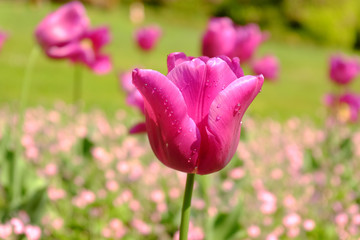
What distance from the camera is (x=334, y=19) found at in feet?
72.8

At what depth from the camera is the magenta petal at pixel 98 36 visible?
2.23 metres

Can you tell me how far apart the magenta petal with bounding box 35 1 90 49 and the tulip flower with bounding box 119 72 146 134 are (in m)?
0.27

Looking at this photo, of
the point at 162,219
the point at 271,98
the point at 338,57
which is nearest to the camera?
the point at 162,219

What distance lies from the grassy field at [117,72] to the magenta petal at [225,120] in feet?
15.2

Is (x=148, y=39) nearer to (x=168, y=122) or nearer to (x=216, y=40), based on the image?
(x=216, y=40)

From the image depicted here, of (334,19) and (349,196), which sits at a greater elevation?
(349,196)

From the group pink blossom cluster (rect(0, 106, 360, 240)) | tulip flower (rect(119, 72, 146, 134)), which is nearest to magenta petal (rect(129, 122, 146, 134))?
tulip flower (rect(119, 72, 146, 134))

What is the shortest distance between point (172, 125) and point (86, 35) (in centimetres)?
140

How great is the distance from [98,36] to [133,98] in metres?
0.45

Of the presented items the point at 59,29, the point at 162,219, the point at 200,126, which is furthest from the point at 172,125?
the point at 162,219

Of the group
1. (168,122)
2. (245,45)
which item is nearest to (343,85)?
(245,45)

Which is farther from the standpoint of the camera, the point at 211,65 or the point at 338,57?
the point at 338,57

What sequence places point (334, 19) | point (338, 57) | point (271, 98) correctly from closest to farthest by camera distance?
point (338, 57) < point (271, 98) < point (334, 19)

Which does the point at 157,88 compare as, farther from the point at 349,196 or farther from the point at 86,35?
the point at 349,196
